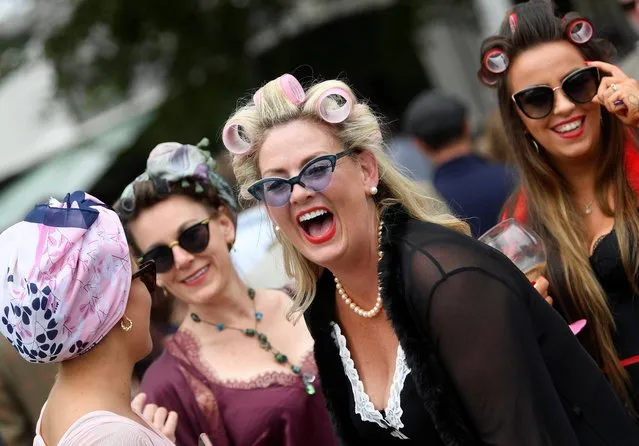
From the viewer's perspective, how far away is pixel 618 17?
680 cm

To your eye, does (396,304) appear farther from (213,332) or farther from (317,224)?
(213,332)

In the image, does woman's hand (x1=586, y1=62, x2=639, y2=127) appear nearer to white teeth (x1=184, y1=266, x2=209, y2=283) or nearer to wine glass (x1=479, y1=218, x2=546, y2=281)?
wine glass (x1=479, y1=218, x2=546, y2=281)

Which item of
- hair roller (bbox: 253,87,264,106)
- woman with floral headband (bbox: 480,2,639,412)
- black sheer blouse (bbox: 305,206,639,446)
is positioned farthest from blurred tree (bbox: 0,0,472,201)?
black sheer blouse (bbox: 305,206,639,446)

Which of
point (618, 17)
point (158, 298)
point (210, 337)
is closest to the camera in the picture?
point (210, 337)

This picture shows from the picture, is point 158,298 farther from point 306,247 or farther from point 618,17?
point 618,17

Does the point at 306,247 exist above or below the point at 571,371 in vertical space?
above

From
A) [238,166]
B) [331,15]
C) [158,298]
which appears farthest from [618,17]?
[331,15]

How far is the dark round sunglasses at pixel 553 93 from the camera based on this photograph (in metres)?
3.40

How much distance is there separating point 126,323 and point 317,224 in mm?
614

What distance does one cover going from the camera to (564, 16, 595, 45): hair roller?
3.48 metres

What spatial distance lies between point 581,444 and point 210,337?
1.75m

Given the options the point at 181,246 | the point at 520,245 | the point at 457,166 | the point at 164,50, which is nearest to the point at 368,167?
the point at 520,245

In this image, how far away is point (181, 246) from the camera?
3873mm

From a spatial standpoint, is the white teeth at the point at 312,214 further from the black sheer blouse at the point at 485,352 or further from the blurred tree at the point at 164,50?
the blurred tree at the point at 164,50
